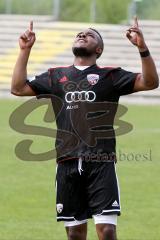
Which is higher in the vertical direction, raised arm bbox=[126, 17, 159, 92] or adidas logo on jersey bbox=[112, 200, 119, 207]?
raised arm bbox=[126, 17, 159, 92]

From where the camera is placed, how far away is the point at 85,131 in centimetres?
731

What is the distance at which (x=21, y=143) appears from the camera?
1666 centimetres

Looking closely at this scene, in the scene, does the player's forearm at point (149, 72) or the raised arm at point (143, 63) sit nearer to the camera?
the raised arm at point (143, 63)

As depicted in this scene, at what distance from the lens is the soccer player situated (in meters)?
7.21

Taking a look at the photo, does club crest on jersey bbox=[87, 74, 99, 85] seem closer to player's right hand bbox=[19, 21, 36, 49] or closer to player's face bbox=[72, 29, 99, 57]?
player's face bbox=[72, 29, 99, 57]

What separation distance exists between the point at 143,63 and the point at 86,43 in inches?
22.3

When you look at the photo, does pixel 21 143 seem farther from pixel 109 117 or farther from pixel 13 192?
pixel 109 117

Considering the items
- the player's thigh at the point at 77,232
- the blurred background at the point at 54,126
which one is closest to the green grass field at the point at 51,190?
the blurred background at the point at 54,126

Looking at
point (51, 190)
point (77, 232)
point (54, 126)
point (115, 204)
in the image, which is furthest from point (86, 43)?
point (54, 126)

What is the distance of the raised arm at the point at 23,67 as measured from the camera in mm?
7211

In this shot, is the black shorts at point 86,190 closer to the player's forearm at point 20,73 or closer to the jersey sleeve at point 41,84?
the jersey sleeve at point 41,84

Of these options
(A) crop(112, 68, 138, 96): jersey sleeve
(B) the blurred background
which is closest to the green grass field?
(B) the blurred background

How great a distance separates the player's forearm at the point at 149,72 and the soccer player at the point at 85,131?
103mm

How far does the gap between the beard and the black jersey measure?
0.41 ft
